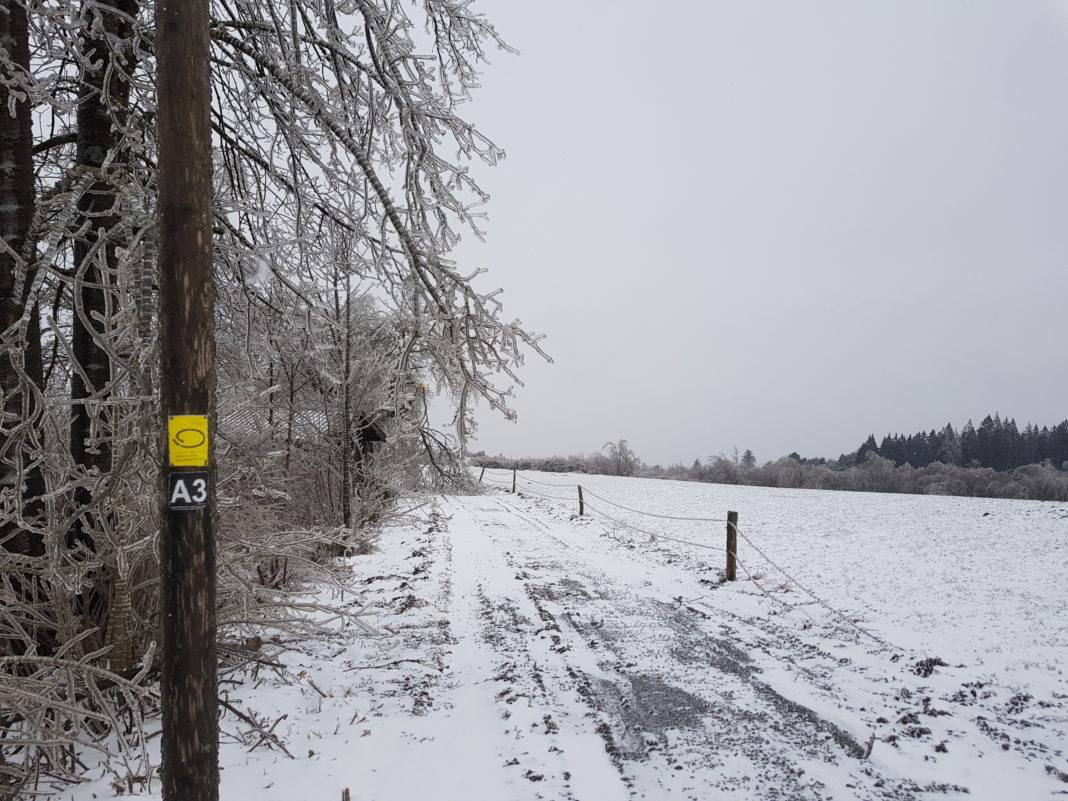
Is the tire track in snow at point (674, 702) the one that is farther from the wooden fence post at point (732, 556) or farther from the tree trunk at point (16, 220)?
the tree trunk at point (16, 220)

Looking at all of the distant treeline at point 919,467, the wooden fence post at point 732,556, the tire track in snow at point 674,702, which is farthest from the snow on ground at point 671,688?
the distant treeline at point 919,467

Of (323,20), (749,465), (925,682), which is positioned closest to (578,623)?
(925,682)

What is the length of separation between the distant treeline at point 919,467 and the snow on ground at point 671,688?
81.7 ft

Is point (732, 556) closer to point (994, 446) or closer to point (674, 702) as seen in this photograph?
point (674, 702)

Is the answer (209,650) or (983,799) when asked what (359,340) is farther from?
(983,799)

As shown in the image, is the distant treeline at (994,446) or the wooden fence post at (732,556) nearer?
the wooden fence post at (732,556)

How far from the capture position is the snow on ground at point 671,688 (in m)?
3.58

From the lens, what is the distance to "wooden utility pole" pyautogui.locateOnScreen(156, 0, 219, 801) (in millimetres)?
2213

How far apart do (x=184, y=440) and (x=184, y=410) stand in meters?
0.12

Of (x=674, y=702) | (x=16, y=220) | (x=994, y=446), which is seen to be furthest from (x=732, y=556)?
(x=994, y=446)

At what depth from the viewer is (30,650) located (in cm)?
307

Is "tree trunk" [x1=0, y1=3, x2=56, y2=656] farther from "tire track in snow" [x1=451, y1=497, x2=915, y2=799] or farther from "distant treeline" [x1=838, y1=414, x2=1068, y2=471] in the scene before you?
"distant treeline" [x1=838, y1=414, x2=1068, y2=471]

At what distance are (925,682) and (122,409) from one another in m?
6.55

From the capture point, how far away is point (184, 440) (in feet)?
7.30
